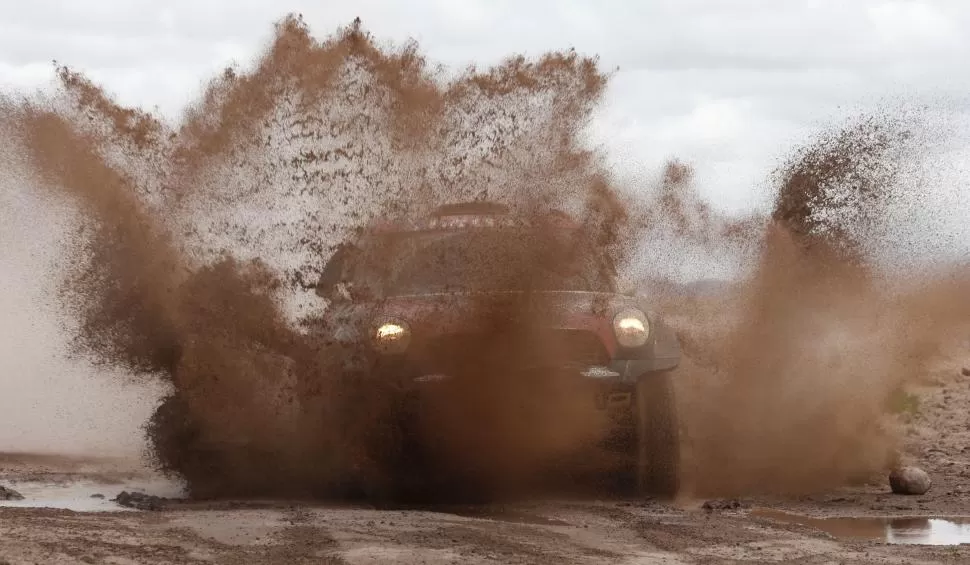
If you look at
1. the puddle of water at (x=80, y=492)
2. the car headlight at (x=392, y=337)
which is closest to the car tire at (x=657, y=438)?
the car headlight at (x=392, y=337)

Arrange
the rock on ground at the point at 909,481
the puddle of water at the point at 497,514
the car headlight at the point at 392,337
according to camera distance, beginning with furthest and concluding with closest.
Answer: the rock on ground at the point at 909,481
the car headlight at the point at 392,337
the puddle of water at the point at 497,514

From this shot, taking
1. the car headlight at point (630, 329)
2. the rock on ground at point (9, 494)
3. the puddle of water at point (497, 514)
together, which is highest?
the car headlight at point (630, 329)

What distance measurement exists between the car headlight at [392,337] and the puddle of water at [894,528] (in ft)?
7.12

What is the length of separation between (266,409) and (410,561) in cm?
292

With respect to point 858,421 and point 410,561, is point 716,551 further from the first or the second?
point 858,421

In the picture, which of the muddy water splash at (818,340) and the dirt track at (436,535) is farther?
the muddy water splash at (818,340)

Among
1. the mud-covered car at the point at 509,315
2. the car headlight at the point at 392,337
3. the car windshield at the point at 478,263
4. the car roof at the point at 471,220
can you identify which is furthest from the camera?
the car roof at the point at 471,220

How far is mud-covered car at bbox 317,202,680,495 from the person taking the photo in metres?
7.59

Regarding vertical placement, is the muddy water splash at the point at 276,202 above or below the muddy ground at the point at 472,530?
above

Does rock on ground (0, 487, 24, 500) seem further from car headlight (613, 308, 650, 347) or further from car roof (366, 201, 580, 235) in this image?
car headlight (613, 308, 650, 347)

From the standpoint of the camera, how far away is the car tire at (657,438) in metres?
7.91

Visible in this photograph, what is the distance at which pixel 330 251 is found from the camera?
8.90 m

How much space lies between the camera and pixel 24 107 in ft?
37.7

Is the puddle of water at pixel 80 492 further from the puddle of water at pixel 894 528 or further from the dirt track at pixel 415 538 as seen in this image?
the puddle of water at pixel 894 528
